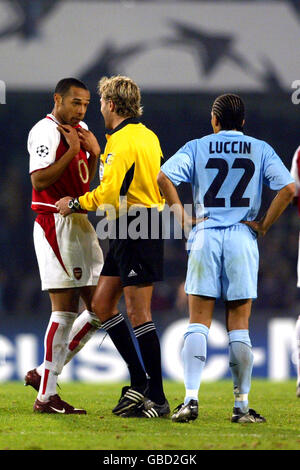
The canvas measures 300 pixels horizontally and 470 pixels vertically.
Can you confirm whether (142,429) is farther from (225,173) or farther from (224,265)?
(225,173)

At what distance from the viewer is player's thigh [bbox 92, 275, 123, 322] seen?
17.9ft

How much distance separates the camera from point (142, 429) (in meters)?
4.81

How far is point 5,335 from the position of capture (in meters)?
9.79

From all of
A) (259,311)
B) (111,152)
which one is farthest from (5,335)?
(111,152)

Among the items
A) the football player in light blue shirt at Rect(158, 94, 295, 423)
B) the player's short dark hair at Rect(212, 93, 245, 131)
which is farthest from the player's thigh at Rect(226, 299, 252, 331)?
the player's short dark hair at Rect(212, 93, 245, 131)

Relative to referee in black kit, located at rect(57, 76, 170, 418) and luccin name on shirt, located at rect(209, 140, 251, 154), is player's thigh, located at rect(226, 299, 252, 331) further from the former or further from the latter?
luccin name on shirt, located at rect(209, 140, 251, 154)

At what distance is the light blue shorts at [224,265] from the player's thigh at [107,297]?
587 millimetres

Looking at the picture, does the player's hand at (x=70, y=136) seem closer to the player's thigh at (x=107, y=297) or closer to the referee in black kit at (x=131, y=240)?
the referee in black kit at (x=131, y=240)

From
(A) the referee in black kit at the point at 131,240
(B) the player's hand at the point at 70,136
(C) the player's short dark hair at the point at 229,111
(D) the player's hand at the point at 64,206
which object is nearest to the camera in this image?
(C) the player's short dark hair at the point at 229,111

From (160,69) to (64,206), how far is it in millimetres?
7550

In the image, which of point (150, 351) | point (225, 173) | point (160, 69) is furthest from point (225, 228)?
point (160, 69)

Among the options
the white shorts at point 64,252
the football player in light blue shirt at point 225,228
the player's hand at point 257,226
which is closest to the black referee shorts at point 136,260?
the white shorts at point 64,252

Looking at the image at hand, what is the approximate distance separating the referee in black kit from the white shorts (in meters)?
0.19

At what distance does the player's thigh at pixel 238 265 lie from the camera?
16.3ft
